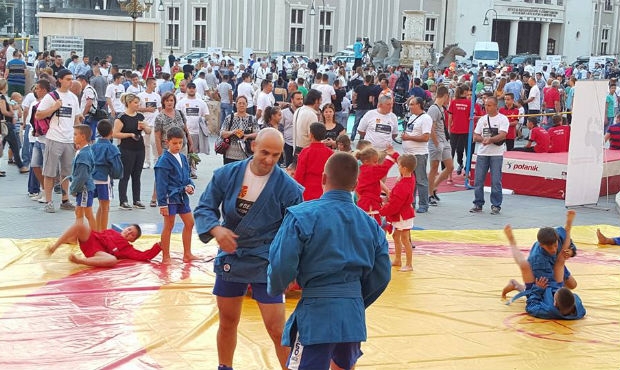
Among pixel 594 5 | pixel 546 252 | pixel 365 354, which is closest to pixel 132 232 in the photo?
pixel 365 354

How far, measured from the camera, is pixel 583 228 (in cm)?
1266

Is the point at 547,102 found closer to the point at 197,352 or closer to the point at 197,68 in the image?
the point at 197,68

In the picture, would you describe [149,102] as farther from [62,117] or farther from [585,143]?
[585,143]

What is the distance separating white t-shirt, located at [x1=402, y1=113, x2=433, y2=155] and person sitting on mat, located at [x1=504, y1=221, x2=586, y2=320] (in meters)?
5.34

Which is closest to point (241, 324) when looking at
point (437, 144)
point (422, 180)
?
point (422, 180)

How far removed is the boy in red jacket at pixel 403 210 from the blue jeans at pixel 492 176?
177 inches

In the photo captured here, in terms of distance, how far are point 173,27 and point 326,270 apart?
6131 cm

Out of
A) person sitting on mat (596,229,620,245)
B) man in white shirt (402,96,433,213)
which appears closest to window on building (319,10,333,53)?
man in white shirt (402,96,433,213)

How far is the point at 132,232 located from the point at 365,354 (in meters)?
3.66

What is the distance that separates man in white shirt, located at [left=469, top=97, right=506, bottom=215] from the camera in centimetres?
1365

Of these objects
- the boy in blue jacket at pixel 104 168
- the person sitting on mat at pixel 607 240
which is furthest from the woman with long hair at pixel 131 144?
the person sitting on mat at pixel 607 240

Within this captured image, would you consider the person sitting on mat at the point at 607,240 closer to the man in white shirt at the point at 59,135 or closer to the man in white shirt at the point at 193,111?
the man in white shirt at the point at 59,135

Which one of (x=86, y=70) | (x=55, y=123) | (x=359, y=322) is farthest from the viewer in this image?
(x=86, y=70)

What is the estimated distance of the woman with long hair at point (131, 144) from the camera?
1274 cm
